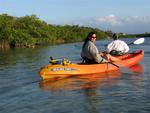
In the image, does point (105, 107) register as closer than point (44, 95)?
Yes

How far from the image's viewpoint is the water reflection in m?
13.6

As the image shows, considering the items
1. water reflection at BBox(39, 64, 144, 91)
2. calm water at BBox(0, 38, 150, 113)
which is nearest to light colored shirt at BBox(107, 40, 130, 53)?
water reflection at BBox(39, 64, 144, 91)

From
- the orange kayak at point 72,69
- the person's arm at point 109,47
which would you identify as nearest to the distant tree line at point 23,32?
the person's arm at point 109,47

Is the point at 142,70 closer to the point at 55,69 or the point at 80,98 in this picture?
the point at 55,69

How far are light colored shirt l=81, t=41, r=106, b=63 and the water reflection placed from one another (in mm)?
702

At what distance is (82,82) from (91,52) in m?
2.11

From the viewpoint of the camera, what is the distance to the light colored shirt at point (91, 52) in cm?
1614

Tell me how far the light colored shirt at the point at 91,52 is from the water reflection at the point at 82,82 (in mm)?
702

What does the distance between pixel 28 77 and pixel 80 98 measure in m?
5.89

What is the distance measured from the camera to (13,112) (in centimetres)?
1016

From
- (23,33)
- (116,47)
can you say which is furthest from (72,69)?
(23,33)

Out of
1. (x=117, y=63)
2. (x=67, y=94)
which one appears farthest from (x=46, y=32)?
(x=67, y=94)

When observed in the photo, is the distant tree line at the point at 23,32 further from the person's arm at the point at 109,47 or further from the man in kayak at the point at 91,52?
the man in kayak at the point at 91,52

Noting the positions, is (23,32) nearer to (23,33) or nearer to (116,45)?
(23,33)
